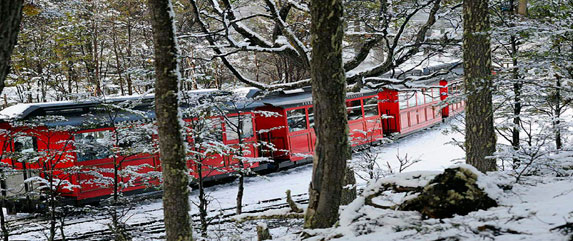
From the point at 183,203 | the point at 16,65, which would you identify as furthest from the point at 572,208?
the point at 16,65

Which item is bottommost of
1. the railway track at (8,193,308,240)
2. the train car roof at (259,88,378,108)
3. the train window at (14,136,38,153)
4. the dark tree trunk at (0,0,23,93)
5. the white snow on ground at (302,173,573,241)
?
the railway track at (8,193,308,240)

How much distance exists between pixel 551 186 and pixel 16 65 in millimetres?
19565

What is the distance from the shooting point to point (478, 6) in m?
5.70

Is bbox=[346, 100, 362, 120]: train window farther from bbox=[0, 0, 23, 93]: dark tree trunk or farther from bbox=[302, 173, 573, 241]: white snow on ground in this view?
bbox=[0, 0, 23, 93]: dark tree trunk

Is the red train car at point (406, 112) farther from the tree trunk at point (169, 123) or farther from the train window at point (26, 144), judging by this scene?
the tree trunk at point (169, 123)

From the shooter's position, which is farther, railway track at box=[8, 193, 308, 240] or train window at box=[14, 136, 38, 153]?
train window at box=[14, 136, 38, 153]

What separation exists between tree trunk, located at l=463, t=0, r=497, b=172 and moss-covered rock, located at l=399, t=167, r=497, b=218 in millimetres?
3482

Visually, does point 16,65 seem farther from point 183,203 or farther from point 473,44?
point 473,44

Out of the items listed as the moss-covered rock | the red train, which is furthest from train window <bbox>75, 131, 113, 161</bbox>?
the moss-covered rock

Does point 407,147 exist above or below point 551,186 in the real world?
below

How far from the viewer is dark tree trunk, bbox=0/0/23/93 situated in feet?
6.05

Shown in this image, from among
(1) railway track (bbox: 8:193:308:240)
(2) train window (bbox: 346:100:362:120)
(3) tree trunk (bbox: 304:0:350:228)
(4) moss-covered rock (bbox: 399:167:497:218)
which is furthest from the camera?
(2) train window (bbox: 346:100:362:120)

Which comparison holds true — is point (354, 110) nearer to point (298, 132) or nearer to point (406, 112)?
point (298, 132)

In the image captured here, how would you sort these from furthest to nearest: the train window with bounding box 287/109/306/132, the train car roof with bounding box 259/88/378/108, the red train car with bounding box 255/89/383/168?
the train window with bounding box 287/109/306/132
the red train car with bounding box 255/89/383/168
the train car roof with bounding box 259/88/378/108
